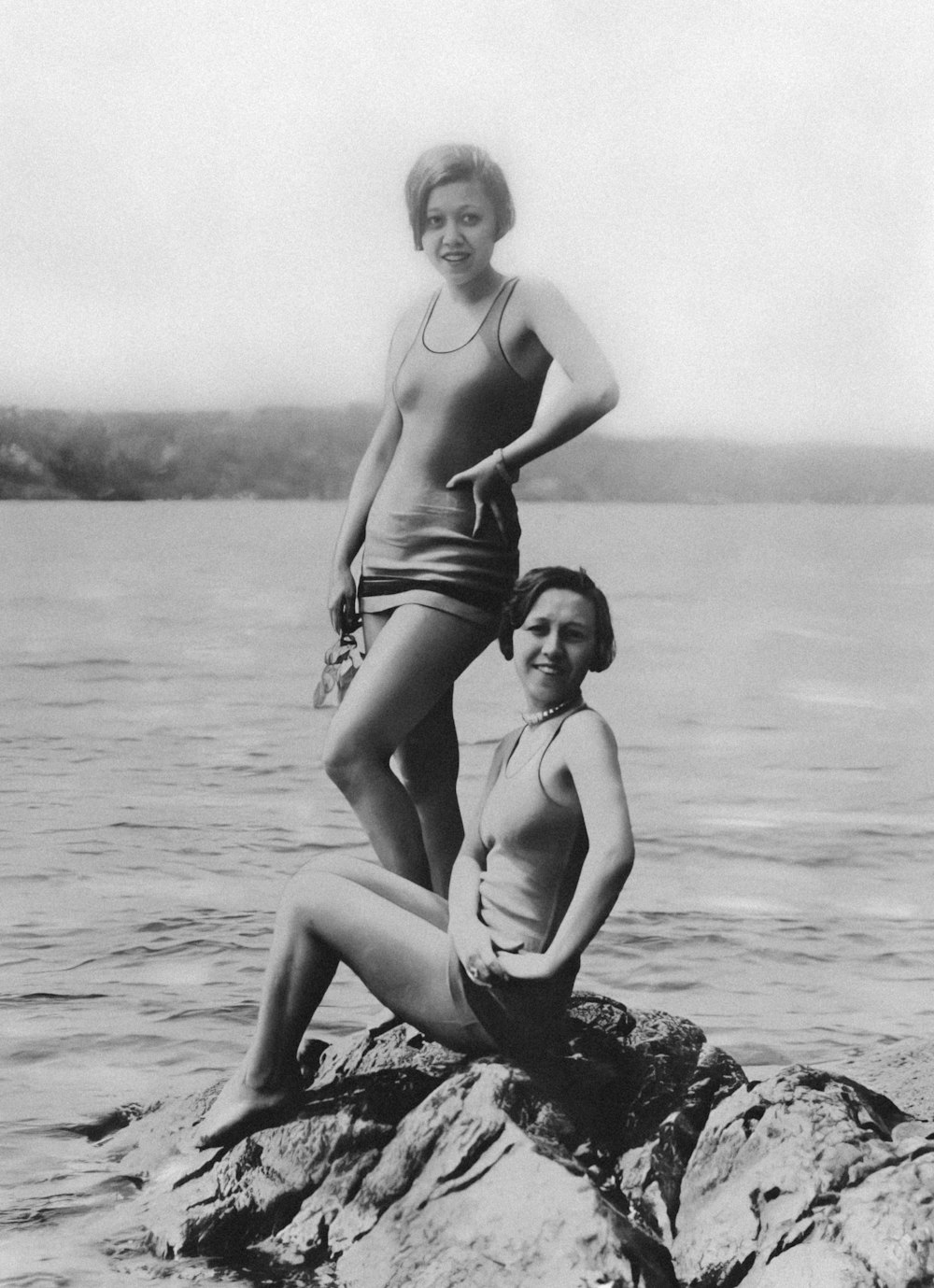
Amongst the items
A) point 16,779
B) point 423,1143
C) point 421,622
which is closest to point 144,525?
point 16,779

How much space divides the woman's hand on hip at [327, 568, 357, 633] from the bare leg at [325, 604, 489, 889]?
167 mm

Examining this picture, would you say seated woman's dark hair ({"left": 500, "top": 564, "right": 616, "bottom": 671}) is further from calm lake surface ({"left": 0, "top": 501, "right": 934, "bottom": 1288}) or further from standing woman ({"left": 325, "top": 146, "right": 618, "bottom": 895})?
calm lake surface ({"left": 0, "top": 501, "right": 934, "bottom": 1288})

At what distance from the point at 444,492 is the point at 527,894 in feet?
2.70

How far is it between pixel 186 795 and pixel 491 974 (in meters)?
3.87

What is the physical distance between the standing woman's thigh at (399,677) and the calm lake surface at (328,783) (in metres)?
1.32

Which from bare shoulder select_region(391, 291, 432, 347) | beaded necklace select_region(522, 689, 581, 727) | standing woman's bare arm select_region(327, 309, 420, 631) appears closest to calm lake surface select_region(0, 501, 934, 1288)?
standing woman's bare arm select_region(327, 309, 420, 631)

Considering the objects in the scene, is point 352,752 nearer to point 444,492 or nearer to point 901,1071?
point 444,492

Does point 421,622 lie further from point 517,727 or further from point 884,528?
point 884,528

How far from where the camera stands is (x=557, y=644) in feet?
10.5

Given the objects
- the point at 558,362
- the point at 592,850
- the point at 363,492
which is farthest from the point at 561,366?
the point at 592,850

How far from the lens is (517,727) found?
130 inches

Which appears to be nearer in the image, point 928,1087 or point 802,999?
point 928,1087

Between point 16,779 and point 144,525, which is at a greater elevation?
point 144,525

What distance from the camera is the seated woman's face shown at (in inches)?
126
